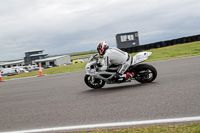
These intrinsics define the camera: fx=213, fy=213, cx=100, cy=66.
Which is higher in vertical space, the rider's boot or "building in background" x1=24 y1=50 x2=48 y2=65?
"building in background" x1=24 y1=50 x2=48 y2=65

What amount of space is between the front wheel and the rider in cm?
30

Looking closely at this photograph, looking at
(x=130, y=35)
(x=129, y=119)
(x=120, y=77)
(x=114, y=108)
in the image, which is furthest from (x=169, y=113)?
(x=130, y=35)

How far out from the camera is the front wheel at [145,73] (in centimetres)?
689

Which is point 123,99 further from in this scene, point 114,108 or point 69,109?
point 69,109

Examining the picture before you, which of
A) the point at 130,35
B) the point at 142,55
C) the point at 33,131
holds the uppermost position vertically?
the point at 130,35

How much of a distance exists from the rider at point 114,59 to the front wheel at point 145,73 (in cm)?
30

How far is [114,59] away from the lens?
7027 mm

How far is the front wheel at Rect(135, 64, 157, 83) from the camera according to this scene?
22.6ft

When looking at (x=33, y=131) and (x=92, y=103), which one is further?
(x=92, y=103)

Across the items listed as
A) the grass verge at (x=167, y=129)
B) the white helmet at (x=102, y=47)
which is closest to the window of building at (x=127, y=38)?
the white helmet at (x=102, y=47)

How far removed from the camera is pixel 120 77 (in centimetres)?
700

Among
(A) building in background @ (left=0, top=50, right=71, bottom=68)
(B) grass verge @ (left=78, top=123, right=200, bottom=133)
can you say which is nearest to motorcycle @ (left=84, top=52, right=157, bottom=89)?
(B) grass verge @ (left=78, top=123, right=200, bottom=133)

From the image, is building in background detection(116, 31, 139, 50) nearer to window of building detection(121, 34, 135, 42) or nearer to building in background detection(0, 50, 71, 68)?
window of building detection(121, 34, 135, 42)

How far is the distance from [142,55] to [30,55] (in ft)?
352
